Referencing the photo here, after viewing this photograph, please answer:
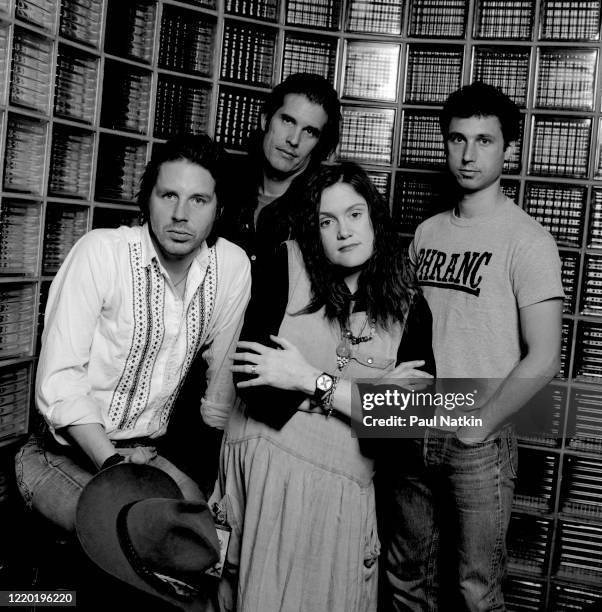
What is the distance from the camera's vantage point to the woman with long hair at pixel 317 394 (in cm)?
161

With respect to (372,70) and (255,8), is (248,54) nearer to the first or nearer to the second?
(255,8)

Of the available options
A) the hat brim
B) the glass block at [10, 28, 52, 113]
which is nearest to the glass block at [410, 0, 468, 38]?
the glass block at [10, 28, 52, 113]

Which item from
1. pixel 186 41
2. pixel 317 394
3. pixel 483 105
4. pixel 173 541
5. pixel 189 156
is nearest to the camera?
pixel 173 541

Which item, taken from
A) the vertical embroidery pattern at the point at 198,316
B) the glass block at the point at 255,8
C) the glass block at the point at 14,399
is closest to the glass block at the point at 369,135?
the glass block at the point at 255,8

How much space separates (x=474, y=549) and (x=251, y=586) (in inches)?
29.0

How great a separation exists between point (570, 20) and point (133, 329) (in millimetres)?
2071

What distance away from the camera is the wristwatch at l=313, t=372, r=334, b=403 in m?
1.63

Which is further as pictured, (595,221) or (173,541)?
(595,221)

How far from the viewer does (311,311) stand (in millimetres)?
1757

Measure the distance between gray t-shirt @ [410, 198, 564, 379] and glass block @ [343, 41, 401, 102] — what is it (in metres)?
1.02

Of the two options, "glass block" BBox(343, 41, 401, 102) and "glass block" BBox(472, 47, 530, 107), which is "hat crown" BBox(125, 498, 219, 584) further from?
"glass block" BBox(472, 47, 530, 107)

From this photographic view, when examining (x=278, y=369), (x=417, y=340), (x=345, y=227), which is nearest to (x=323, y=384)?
(x=278, y=369)

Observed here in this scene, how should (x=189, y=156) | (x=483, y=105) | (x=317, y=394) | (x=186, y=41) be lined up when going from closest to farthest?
(x=317, y=394), (x=189, y=156), (x=483, y=105), (x=186, y=41)

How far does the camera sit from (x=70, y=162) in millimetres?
2459
